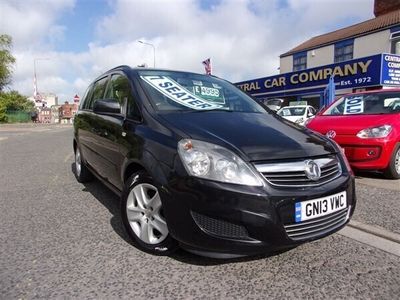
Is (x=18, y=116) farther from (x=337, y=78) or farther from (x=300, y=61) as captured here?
(x=337, y=78)

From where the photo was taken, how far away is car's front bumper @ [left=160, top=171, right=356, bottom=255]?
8.29 feet

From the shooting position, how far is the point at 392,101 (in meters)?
6.37

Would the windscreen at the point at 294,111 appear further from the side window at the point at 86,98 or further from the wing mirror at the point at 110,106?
the wing mirror at the point at 110,106

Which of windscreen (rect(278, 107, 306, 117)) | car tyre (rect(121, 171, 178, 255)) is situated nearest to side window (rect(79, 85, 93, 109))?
car tyre (rect(121, 171, 178, 255))

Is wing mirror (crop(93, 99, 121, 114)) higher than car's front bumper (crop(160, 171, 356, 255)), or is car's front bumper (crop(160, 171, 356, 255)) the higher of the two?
wing mirror (crop(93, 99, 121, 114))

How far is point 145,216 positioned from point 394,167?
432 cm

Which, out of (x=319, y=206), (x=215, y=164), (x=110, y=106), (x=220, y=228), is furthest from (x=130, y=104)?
(x=319, y=206)

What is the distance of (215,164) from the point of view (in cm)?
264

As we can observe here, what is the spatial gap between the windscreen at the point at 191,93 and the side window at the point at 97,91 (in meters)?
1.12

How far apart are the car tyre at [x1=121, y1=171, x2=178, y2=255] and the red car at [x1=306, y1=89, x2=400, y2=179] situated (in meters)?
3.73

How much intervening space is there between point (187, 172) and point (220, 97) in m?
1.65

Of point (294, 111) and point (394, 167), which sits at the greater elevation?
point (294, 111)

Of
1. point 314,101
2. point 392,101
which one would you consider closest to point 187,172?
point 392,101

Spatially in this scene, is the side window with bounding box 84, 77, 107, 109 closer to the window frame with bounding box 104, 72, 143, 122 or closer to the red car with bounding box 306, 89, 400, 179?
the window frame with bounding box 104, 72, 143, 122
